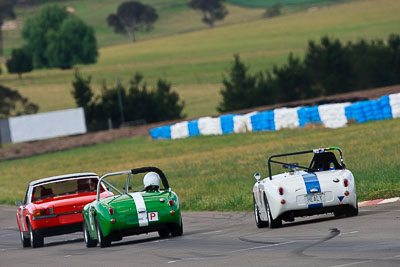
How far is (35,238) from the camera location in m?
17.5

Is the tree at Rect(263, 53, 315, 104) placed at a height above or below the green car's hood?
above

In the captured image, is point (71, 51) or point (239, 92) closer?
point (239, 92)

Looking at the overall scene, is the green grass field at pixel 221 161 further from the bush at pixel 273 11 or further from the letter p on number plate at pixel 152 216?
the bush at pixel 273 11

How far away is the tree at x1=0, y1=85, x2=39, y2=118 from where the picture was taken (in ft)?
307

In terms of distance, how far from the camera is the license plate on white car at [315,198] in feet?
48.0

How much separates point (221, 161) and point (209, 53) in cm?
8631

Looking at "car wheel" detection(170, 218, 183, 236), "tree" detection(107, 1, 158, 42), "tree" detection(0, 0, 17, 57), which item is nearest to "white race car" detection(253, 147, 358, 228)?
"car wheel" detection(170, 218, 183, 236)

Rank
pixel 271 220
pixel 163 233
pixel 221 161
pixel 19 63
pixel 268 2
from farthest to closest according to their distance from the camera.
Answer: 1. pixel 268 2
2. pixel 19 63
3. pixel 221 161
4. pixel 163 233
5. pixel 271 220

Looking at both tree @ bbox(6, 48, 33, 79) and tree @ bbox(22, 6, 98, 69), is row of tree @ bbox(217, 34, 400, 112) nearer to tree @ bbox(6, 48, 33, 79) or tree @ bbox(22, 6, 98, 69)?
tree @ bbox(6, 48, 33, 79)

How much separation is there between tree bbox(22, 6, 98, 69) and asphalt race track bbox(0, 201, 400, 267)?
121227 mm

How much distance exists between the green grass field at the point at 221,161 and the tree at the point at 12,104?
1333 inches

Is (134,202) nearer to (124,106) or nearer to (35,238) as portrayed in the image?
(35,238)

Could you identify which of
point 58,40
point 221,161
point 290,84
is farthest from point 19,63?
point 221,161

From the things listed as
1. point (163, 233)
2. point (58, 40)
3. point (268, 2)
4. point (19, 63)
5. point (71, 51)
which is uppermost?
point (268, 2)
